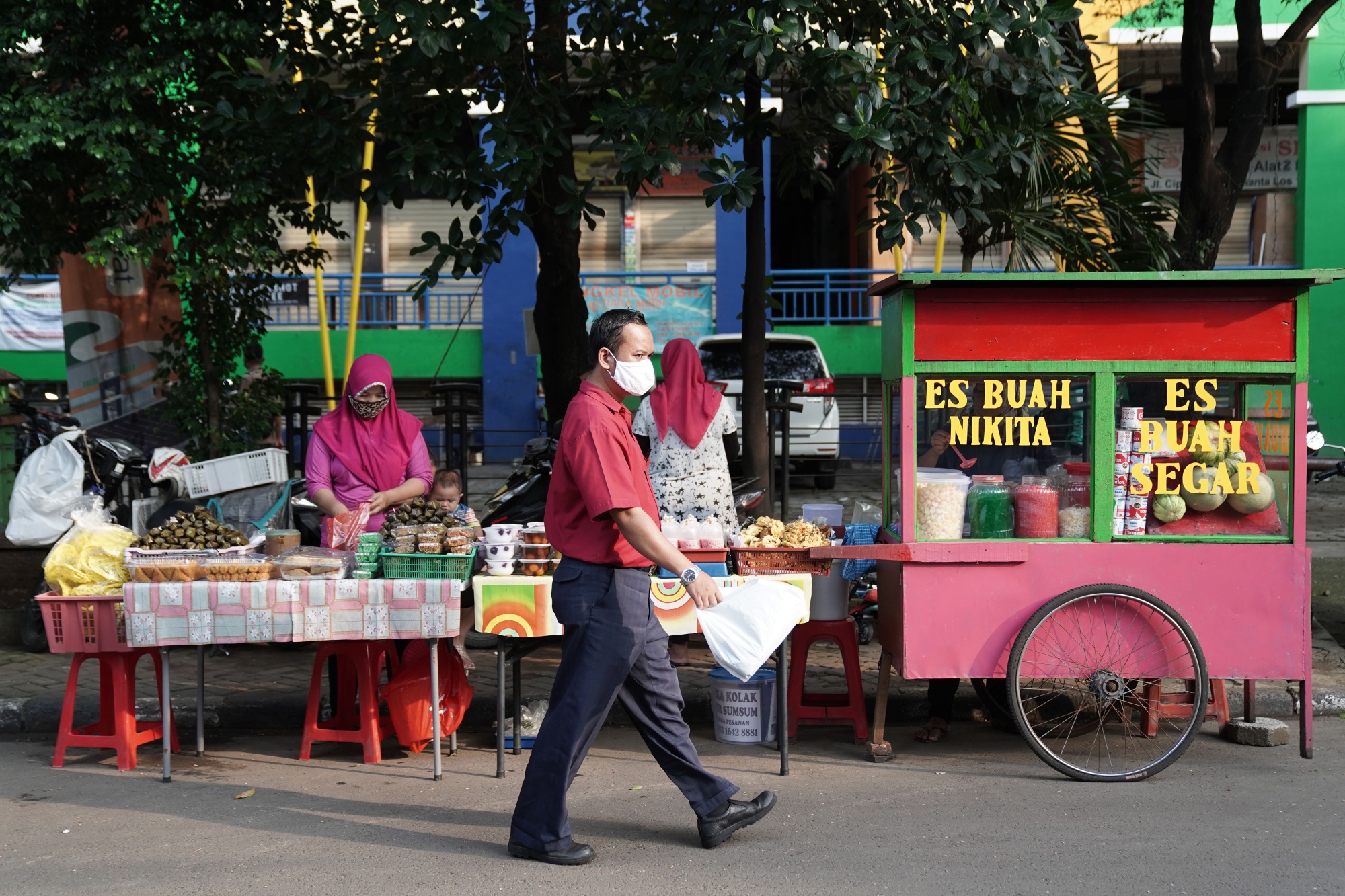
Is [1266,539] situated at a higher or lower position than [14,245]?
lower

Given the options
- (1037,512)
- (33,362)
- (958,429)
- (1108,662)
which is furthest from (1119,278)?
(33,362)

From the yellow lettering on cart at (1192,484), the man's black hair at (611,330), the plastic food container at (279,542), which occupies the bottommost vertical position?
the plastic food container at (279,542)

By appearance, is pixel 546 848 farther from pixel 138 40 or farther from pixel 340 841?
pixel 138 40

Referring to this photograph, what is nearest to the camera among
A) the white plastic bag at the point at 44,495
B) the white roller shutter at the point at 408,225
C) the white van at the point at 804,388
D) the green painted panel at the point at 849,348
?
the white plastic bag at the point at 44,495

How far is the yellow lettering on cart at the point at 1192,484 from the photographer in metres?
5.32

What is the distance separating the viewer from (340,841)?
4406 mm

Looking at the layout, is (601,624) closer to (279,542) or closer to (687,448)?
(279,542)

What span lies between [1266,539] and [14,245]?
289 inches

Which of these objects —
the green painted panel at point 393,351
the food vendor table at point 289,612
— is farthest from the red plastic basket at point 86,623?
the green painted panel at point 393,351

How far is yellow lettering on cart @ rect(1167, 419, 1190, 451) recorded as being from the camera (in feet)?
17.5

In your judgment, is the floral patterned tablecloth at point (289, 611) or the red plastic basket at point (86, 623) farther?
the red plastic basket at point (86, 623)

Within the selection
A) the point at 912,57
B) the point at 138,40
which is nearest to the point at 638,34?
the point at 912,57

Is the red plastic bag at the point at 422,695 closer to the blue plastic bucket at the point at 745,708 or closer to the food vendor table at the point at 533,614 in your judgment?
the food vendor table at the point at 533,614

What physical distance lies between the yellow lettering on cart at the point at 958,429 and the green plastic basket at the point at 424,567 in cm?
221
